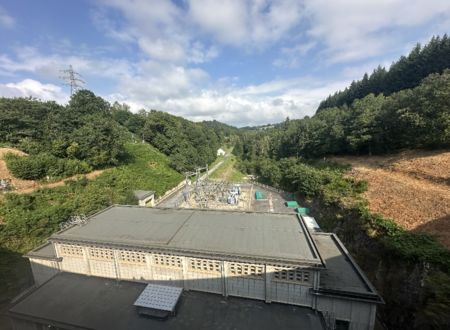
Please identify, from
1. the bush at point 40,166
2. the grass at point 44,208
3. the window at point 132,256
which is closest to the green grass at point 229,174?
the grass at point 44,208

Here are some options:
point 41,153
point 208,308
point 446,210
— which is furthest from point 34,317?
point 446,210

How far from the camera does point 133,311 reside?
30.0 feet

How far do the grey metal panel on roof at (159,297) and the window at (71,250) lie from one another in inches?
178

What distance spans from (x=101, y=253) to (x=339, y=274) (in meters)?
11.9

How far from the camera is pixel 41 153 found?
995 inches

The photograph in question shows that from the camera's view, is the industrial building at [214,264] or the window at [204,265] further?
the window at [204,265]

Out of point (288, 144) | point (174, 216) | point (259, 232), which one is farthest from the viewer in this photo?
point (288, 144)

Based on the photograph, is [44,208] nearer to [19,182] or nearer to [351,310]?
[19,182]

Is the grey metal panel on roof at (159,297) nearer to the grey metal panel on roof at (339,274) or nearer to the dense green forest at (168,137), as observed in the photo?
the grey metal panel on roof at (339,274)

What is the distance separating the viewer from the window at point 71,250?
1145 centimetres

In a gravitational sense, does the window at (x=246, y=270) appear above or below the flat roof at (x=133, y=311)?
above

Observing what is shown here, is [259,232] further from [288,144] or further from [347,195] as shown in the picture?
[288,144]

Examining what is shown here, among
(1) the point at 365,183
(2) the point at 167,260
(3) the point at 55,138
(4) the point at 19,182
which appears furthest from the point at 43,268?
(1) the point at 365,183

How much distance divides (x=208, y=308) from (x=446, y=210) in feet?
57.3
